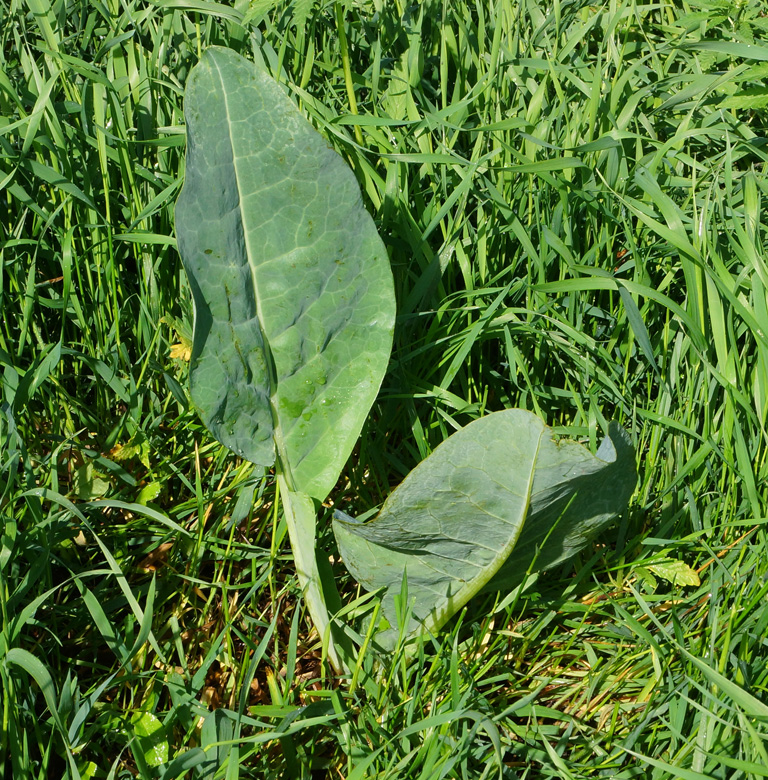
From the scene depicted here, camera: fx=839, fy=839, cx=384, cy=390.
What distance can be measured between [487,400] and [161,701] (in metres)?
0.94

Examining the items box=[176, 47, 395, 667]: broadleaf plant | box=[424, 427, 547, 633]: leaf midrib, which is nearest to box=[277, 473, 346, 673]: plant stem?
box=[176, 47, 395, 667]: broadleaf plant

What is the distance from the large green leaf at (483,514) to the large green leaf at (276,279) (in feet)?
0.63

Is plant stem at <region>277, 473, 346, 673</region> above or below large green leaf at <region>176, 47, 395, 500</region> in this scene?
below

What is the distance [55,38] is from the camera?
1.94 metres

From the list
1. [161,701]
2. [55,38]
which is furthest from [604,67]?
[161,701]

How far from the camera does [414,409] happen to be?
1.75 meters

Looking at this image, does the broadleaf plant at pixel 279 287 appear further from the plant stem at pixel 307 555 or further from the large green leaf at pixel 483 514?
the large green leaf at pixel 483 514

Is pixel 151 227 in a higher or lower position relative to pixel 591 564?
higher

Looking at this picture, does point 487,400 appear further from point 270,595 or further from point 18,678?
point 18,678

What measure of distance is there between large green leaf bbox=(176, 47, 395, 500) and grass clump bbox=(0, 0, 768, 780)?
225mm

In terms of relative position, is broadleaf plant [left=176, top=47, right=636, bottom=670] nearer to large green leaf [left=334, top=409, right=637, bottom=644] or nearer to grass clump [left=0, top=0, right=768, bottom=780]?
large green leaf [left=334, top=409, right=637, bottom=644]

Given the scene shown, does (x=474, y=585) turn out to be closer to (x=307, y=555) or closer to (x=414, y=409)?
(x=307, y=555)

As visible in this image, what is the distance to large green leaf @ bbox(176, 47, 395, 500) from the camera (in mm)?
1358

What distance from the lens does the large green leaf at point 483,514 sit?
4.20 feet
